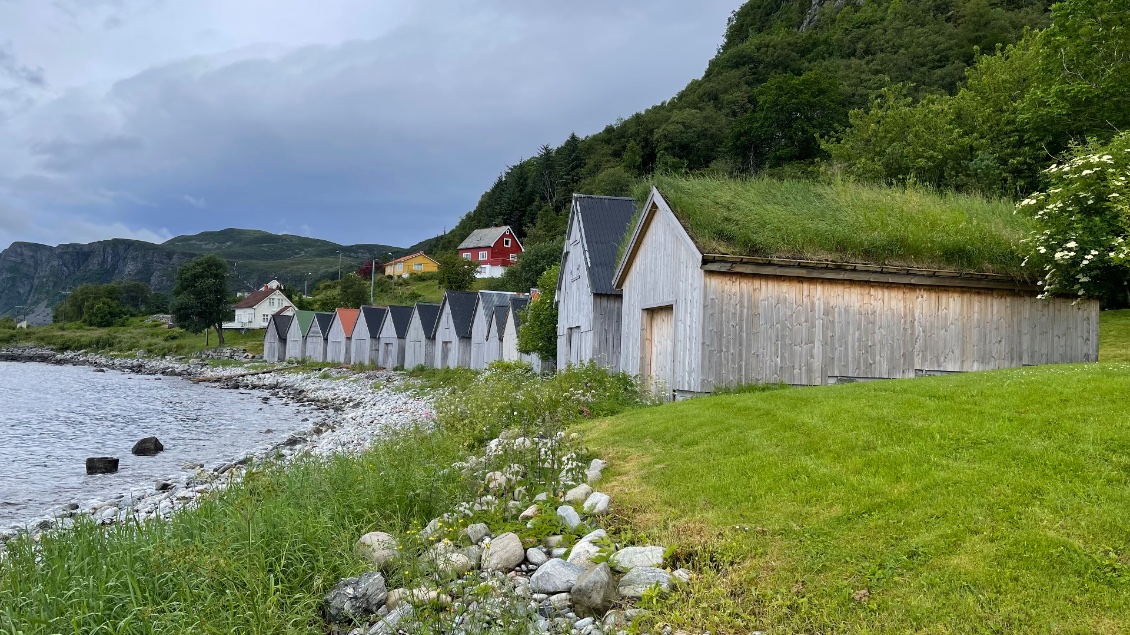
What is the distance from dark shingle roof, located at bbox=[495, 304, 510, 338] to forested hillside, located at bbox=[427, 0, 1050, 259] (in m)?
15.8

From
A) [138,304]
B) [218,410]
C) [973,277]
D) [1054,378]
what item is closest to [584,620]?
[1054,378]

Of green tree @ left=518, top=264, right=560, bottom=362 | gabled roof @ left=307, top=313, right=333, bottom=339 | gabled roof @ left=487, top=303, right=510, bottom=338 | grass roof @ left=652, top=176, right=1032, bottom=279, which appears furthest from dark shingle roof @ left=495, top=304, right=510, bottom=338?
gabled roof @ left=307, top=313, right=333, bottom=339

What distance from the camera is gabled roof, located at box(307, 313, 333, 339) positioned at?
65812 millimetres

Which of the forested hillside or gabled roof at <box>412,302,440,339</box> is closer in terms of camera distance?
gabled roof at <box>412,302,440,339</box>

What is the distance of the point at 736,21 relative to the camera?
111938mm

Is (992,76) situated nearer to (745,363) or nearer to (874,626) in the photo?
(745,363)

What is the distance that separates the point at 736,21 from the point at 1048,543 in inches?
4707

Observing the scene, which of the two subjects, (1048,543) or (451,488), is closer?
(1048,543)

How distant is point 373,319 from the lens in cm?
5778

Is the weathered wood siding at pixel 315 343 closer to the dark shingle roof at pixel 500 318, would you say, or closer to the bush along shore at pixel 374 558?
the dark shingle roof at pixel 500 318

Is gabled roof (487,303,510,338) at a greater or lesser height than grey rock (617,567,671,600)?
greater

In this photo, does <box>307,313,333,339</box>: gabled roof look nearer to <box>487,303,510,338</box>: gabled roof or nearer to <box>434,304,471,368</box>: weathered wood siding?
<box>434,304,471,368</box>: weathered wood siding

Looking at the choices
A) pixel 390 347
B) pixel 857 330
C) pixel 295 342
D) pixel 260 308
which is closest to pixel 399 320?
pixel 390 347

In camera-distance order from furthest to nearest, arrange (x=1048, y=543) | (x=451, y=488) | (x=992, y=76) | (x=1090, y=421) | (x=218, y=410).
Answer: (x=992, y=76)
(x=218, y=410)
(x=451, y=488)
(x=1090, y=421)
(x=1048, y=543)
